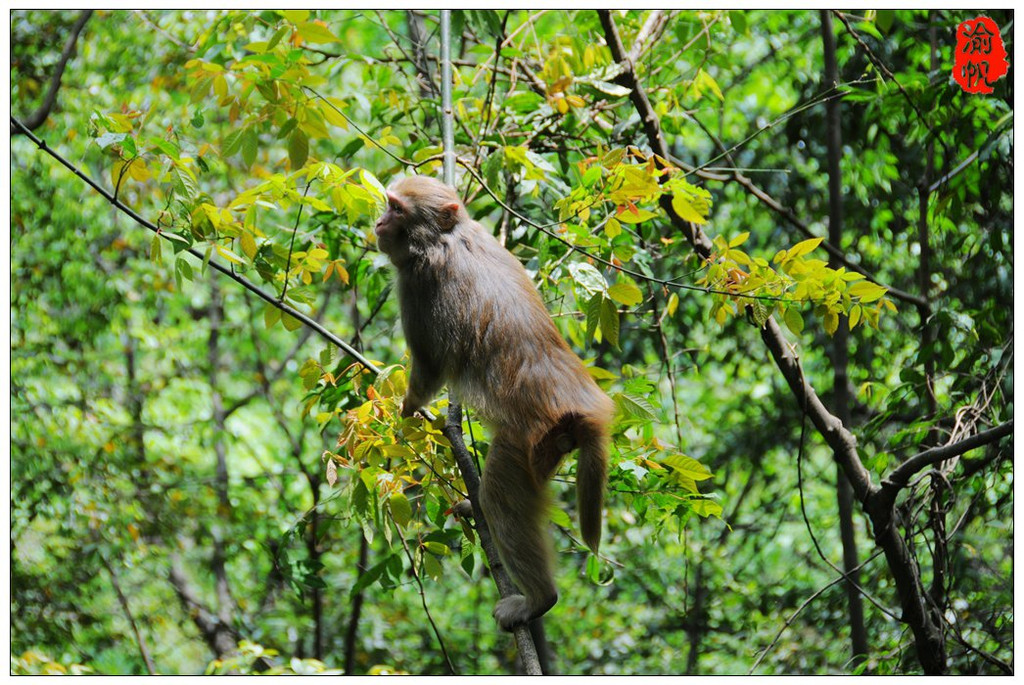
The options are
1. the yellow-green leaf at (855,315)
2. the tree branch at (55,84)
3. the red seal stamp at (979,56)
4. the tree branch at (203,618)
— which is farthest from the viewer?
the tree branch at (203,618)

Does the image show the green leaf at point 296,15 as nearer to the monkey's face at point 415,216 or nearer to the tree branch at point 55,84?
the monkey's face at point 415,216

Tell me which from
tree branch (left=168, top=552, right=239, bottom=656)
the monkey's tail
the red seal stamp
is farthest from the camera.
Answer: tree branch (left=168, top=552, right=239, bottom=656)

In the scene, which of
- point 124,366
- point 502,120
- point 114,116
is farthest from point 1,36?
point 124,366

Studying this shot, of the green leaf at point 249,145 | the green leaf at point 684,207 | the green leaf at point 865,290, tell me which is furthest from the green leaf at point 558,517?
the green leaf at point 249,145

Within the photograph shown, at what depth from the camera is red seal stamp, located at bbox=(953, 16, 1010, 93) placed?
15.0ft

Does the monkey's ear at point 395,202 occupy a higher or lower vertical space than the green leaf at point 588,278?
higher

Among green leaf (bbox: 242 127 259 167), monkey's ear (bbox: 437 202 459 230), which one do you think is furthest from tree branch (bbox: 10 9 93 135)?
monkey's ear (bbox: 437 202 459 230)

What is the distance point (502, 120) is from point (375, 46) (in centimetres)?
433

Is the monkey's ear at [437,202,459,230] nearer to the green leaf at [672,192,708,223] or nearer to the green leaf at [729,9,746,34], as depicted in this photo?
the green leaf at [672,192,708,223]

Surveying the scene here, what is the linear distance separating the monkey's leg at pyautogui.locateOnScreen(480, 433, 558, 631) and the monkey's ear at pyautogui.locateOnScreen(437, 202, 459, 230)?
106 cm

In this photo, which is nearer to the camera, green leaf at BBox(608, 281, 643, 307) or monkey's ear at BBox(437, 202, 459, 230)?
green leaf at BBox(608, 281, 643, 307)

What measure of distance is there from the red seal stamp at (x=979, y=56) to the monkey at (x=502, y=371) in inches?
97.8

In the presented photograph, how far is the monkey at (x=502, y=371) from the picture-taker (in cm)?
398

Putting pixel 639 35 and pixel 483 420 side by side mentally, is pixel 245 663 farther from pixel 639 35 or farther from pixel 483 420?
pixel 639 35
